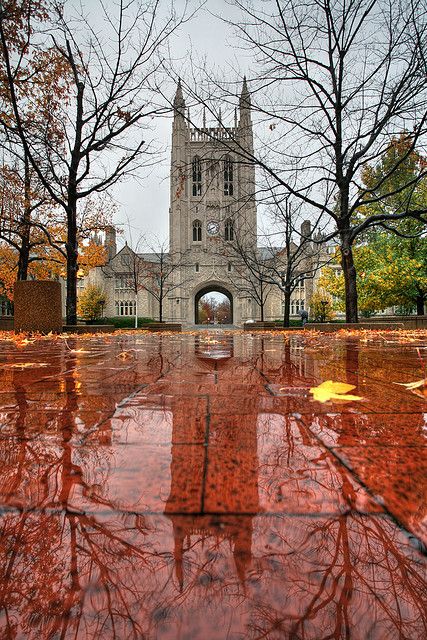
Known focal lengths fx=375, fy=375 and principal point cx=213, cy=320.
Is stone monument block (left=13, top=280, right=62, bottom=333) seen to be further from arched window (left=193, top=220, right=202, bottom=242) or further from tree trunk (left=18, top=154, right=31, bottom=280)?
arched window (left=193, top=220, right=202, bottom=242)

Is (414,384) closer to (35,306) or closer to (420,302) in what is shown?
(35,306)

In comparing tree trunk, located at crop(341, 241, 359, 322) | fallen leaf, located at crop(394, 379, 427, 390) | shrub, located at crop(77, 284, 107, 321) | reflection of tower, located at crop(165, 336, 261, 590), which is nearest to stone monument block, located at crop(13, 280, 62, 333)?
tree trunk, located at crop(341, 241, 359, 322)

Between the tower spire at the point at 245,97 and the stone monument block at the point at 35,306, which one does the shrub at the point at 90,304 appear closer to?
the stone monument block at the point at 35,306

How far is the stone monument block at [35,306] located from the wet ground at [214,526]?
8684 mm

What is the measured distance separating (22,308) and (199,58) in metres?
6.80

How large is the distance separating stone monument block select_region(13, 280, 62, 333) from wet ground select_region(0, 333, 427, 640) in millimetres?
8684

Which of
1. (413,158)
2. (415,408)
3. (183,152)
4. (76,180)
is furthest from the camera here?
(183,152)

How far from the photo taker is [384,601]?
1.38 feet

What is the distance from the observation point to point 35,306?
30.1ft

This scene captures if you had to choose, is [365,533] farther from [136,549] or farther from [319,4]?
[319,4]

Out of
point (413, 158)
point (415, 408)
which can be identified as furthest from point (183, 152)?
point (415, 408)

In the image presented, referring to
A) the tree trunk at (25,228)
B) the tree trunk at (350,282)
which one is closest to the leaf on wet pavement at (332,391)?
the tree trunk at (350,282)

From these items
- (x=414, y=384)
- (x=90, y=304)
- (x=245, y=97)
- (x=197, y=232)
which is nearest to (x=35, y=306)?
(x=245, y=97)

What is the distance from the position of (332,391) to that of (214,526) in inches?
48.0
